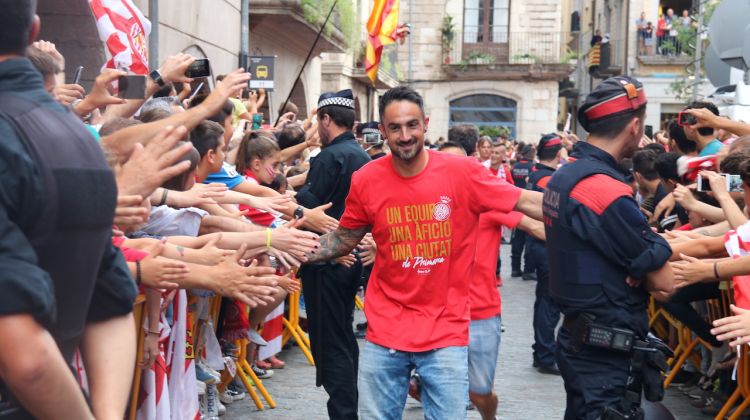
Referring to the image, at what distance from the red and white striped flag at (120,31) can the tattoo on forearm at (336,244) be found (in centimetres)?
259

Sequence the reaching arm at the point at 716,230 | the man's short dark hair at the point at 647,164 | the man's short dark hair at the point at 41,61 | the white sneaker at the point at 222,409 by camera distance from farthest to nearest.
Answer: the man's short dark hair at the point at 647,164 < the white sneaker at the point at 222,409 < the reaching arm at the point at 716,230 < the man's short dark hair at the point at 41,61

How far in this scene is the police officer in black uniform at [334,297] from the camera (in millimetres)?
A: 6641

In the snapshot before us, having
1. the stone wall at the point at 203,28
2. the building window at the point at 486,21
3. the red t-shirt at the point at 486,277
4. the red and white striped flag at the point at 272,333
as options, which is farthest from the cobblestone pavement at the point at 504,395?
the building window at the point at 486,21

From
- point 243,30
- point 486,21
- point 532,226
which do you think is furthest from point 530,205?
point 486,21

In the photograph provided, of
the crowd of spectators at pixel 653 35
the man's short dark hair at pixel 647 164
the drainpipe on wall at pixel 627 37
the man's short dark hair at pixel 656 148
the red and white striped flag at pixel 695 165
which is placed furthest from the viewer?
the drainpipe on wall at pixel 627 37

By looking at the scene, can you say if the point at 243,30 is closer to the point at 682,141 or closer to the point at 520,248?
the point at 520,248

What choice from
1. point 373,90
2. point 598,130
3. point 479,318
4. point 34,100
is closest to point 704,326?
point 479,318

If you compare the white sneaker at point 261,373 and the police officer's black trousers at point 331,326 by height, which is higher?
the police officer's black trousers at point 331,326

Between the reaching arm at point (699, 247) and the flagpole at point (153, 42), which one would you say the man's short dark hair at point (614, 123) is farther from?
the flagpole at point (153, 42)

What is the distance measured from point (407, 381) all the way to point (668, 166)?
463 cm

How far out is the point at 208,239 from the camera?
494 cm

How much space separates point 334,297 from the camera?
6.75m

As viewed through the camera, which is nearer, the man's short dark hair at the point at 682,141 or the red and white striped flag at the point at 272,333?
the red and white striped flag at the point at 272,333

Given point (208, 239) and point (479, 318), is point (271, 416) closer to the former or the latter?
point (479, 318)
